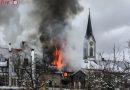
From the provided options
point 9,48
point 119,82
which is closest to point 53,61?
point 9,48

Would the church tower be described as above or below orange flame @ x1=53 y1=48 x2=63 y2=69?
above

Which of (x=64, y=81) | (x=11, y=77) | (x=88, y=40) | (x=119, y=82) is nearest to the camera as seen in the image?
(x=119, y=82)

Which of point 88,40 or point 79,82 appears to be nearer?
point 79,82

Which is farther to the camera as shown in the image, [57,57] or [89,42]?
[89,42]

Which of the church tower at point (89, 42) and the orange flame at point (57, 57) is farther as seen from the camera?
the church tower at point (89, 42)

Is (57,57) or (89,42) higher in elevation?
(89,42)

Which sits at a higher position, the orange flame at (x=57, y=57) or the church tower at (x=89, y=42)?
the church tower at (x=89, y=42)

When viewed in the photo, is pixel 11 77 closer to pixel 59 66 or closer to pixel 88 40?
pixel 59 66

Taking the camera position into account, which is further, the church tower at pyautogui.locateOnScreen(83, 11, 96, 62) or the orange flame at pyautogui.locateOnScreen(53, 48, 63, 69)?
the church tower at pyautogui.locateOnScreen(83, 11, 96, 62)

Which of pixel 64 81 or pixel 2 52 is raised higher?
pixel 2 52

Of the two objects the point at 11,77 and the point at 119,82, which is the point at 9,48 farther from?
the point at 119,82

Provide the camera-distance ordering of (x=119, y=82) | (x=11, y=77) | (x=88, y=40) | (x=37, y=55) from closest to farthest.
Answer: (x=119, y=82)
(x=11, y=77)
(x=37, y=55)
(x=88, y=40)

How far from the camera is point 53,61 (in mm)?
90125

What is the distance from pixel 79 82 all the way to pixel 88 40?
62682 millimetres
